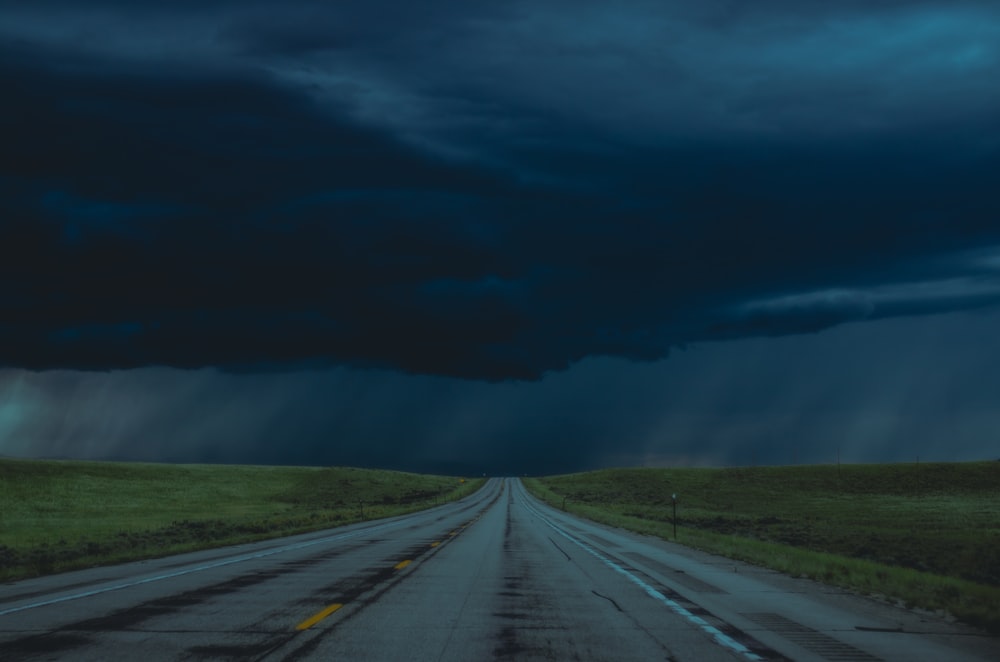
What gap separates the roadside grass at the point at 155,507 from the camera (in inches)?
1081

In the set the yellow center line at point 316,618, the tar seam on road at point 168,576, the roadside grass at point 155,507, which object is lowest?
the roadside grass at point 155,507

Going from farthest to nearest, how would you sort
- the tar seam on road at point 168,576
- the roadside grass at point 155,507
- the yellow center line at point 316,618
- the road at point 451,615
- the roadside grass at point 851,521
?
1. the roadside grass at point 155,507
2. the roadside grass at point 851,521
3. the tar seam on road at point 168,576
4. the yellow center line at point 316,618
5. the road at point 451,615

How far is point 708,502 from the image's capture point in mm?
92375

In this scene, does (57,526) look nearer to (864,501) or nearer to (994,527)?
(994,527)

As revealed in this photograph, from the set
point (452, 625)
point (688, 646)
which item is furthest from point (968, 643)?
point (452, 625)

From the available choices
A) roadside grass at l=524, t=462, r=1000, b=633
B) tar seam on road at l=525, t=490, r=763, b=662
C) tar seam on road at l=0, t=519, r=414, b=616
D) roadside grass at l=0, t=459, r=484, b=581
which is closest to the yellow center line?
tar seam on road at l=0, t=519, r=414, b=616

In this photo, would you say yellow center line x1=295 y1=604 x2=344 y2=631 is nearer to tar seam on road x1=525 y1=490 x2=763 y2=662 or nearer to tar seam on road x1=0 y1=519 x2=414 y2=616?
tar seam on road x1=0 y1=519 x2=414 y2=616

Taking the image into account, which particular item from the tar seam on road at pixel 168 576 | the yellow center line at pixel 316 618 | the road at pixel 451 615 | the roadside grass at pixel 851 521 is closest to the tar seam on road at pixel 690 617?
the road at pixel 451 615

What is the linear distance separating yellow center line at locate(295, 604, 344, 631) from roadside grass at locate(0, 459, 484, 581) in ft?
30.0

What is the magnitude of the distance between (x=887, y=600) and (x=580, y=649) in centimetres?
817

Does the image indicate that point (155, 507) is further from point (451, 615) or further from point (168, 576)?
point (451, 615)

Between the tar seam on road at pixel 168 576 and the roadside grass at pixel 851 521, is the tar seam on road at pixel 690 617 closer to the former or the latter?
the roadside grass at pixel 851 521

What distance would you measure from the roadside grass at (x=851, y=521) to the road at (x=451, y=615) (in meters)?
1.71

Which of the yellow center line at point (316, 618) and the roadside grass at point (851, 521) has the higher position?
the yellow center line at point (316, 618)
